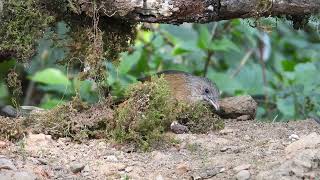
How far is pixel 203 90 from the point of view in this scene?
502 cm

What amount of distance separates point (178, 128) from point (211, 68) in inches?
155

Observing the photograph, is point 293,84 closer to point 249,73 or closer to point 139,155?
point 249,73

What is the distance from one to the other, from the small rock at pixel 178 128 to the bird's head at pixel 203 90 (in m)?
0.78

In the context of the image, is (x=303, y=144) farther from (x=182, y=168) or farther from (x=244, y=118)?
(x=244, y=118)

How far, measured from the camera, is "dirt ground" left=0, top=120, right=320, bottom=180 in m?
3.17

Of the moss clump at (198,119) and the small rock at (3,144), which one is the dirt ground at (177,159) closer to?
the small rock at (3,144)

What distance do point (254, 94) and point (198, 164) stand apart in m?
3.25

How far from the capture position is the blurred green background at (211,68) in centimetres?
567

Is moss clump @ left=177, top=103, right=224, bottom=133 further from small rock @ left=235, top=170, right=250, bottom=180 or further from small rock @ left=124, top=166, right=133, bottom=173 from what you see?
small rock @ left=235, top=170, right=250, bottom=180

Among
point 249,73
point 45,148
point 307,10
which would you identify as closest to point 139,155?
point 45,148

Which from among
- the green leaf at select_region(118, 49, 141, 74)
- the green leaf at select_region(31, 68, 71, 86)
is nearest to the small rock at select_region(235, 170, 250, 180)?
the green leaf at select_region(118, 49, 141, 74)

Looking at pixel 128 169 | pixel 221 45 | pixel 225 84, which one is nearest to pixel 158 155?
pixel 128 169

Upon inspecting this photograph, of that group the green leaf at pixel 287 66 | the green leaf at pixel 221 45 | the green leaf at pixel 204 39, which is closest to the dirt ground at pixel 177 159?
the green leaf at pixel 221 45

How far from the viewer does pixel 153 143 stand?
3.80 m
